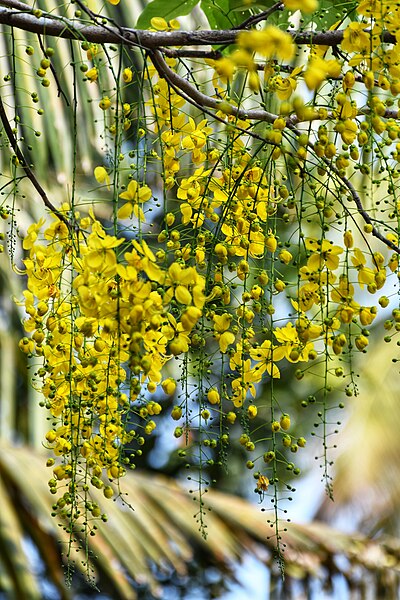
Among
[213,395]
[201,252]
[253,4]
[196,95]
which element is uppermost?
[253,4]

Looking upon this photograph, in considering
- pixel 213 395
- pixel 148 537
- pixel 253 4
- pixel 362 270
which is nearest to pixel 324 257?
pixel 362 270

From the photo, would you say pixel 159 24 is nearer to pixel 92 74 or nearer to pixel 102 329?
pixel 92 74

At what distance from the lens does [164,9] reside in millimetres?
933

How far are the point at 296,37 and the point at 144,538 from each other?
1396 mm

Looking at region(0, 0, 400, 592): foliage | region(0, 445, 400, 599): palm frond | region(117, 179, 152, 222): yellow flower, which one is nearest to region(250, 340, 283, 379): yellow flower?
region(0, 0, 400, 592): foliage

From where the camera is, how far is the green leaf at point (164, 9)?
3.05ft

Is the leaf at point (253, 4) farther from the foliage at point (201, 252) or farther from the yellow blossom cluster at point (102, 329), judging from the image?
the yellow blossom cluster at point (102, 329)

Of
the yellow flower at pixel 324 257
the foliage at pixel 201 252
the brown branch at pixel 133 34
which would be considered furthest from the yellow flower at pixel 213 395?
the brown branch at pixel 133 34

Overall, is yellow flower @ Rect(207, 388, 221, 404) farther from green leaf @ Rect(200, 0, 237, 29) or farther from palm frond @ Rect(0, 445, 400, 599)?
palm frond @ Rect(0, 445, 400, 599)

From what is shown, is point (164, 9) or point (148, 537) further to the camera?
point (148, 537)

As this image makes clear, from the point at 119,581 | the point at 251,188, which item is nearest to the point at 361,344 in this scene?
the point at 251,188

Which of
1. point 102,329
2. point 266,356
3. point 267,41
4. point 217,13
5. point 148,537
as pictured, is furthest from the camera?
point 148,537

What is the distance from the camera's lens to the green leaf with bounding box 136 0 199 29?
931 millimetres

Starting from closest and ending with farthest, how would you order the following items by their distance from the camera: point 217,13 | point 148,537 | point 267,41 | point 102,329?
1. point 267,41
2. point 102,329
3. point 217,13
4. point 148,537
